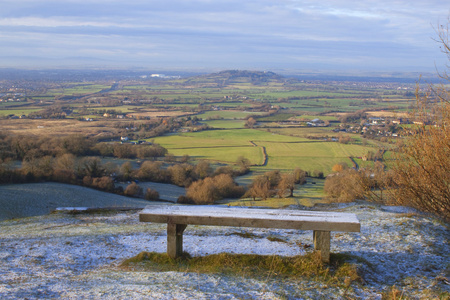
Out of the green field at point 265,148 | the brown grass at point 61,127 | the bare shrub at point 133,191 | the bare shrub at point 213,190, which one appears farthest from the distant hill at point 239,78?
the bare shrub at point 133,191

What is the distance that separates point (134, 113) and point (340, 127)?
37337mm

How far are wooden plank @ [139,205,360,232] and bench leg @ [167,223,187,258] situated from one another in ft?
0.53

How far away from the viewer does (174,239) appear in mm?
6062

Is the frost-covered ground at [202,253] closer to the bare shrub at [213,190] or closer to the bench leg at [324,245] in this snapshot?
the bench leg at [324,245]

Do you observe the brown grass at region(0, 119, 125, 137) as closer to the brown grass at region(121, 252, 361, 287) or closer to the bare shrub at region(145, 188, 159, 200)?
the bare shrub at region(145, 188, 159, 200)

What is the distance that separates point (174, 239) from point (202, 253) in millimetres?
706

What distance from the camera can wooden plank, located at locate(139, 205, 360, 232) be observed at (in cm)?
562

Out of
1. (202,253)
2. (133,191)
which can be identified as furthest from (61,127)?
(202,253)

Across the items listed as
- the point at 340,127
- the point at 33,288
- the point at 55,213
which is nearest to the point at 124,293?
the point at 33,288

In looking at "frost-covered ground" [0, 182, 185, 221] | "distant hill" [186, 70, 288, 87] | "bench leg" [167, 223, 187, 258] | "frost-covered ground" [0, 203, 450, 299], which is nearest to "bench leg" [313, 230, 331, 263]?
"frost-covered ground" [0, 203, 450, 299]

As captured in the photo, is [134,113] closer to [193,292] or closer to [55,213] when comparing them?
[55,213]

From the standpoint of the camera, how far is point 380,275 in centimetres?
553

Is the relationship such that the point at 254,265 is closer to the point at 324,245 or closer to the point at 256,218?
the point at 256,218

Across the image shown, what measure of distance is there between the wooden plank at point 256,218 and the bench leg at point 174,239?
6.4 inches
